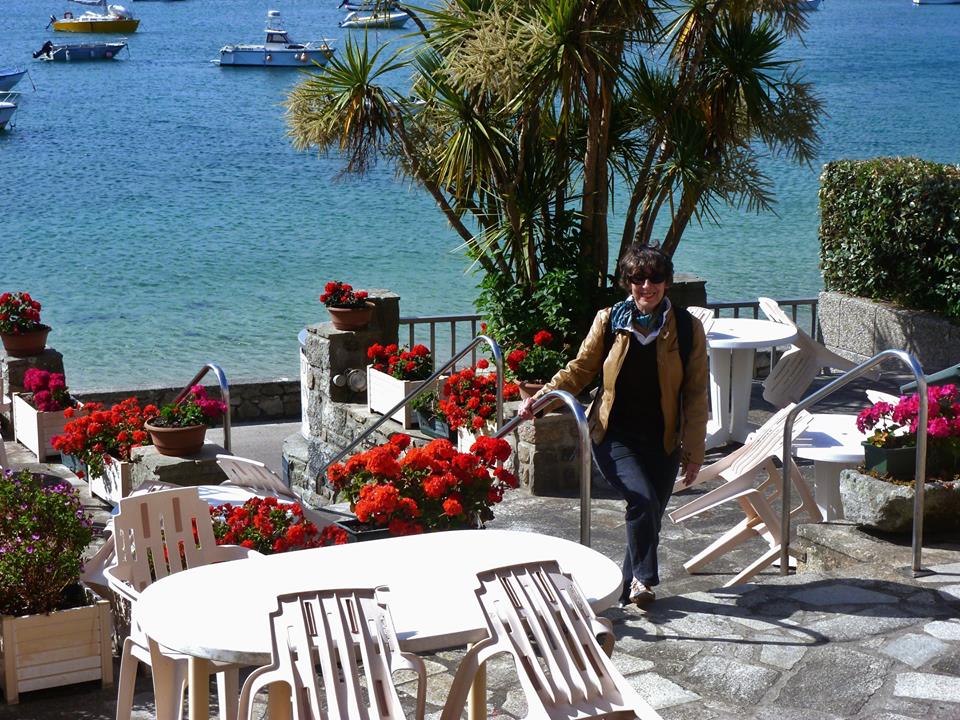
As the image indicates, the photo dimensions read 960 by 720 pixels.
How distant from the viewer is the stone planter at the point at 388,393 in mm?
8797

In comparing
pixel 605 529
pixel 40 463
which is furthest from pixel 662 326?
pixel 40 463

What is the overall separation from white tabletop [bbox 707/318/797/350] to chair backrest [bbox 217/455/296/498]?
3217mm

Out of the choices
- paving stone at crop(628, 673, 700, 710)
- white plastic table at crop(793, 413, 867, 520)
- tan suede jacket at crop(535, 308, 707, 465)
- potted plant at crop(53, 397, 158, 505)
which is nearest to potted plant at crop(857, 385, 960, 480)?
white plastic table at crop(793, 413, 867, 520)

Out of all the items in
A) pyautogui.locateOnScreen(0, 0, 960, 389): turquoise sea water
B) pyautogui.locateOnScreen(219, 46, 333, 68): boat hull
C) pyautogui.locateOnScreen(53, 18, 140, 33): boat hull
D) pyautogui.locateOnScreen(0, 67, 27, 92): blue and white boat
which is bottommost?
pyautogui.locateOnScreen(0, 0, 960, 389): turquoise sea water

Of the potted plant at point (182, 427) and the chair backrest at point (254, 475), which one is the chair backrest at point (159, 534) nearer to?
the chair backrest at point (254, 475)

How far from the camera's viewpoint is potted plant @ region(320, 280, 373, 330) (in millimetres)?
9320

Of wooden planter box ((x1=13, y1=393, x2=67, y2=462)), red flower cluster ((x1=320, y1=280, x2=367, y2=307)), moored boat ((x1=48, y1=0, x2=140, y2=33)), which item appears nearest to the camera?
wooden planter box ((x1=13, y1=393, x2=67, y2=462))

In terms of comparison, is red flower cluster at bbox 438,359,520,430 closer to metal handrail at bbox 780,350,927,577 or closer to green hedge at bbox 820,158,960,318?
metal handrail at bbox 780,350,927,577

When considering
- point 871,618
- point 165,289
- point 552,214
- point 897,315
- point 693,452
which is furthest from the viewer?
point 165,289

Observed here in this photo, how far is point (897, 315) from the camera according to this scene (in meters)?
10.2

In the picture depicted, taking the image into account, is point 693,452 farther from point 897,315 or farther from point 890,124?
point 890,124

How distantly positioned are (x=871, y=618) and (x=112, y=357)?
70.8 ft

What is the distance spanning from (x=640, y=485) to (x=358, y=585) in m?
1.75

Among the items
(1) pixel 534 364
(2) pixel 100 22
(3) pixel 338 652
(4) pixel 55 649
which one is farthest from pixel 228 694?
(2) pixel 100 22
